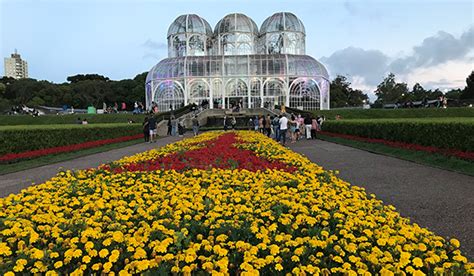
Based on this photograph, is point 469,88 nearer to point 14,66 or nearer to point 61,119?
point 61,119

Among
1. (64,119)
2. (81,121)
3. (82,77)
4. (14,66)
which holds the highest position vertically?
(14,66)

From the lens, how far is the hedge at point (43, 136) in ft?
44.5

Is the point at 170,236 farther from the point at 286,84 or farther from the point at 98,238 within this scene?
the point at 286,84

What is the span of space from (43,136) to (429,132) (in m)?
14.6

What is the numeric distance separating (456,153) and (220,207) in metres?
9.47

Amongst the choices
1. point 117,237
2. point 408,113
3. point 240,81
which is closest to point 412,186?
point 117,237

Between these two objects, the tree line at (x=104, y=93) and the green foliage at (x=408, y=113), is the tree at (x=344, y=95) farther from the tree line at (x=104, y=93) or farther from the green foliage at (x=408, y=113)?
the green foliage at (x=408, y=113)

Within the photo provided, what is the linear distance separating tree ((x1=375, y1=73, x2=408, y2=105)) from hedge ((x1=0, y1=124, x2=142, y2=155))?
69427 mm

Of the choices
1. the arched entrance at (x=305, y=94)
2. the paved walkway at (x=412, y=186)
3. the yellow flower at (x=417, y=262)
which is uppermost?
the arched entrance at (x=305, y=94)

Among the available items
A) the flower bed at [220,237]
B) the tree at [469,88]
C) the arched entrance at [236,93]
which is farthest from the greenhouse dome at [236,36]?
the flower bed at [220,237]

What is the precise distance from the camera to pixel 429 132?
1295 centimetres

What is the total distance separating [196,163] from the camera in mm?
7668

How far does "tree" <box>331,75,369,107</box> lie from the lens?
253 ft

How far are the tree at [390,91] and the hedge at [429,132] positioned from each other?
64505 mm
